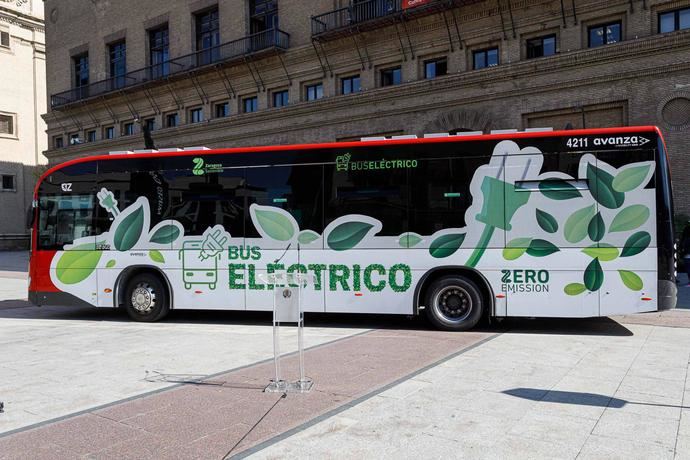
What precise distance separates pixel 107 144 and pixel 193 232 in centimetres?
3072

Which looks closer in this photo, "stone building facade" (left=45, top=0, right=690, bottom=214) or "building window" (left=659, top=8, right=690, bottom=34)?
"building window" (left=659, top=8, right=690, bottom=34)

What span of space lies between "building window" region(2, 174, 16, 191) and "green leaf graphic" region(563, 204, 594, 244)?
5244 cm

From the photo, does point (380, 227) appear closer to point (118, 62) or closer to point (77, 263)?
point (77, 263)

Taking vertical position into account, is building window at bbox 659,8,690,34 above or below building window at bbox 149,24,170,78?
below

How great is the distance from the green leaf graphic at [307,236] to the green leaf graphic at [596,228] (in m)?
4.40

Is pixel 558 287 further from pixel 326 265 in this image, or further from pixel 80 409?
pixel 80 409

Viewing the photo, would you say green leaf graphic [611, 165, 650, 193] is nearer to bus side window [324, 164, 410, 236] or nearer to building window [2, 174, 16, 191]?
bus side window [324, 164, 410, 236]

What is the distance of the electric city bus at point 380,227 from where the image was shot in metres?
8.57

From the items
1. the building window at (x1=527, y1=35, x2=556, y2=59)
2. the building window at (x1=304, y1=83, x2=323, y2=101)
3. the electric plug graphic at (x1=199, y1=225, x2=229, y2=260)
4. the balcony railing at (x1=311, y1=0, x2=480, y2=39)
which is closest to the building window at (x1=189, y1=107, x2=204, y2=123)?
the building window at (x1=304, y1=83, x2=323, y2=101)

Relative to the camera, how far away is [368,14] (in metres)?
24.6

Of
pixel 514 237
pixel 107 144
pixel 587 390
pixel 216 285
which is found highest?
pixel 107 144

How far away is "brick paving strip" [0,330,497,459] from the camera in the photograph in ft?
13.5

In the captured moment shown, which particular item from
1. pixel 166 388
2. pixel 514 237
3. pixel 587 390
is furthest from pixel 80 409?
pixel 514 237

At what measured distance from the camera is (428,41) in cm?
2333
